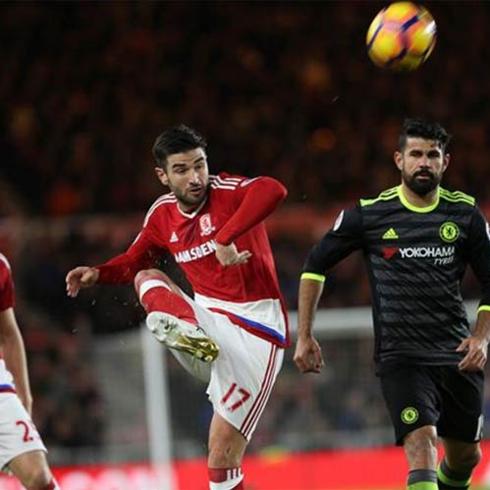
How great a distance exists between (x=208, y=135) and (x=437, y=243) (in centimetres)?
974

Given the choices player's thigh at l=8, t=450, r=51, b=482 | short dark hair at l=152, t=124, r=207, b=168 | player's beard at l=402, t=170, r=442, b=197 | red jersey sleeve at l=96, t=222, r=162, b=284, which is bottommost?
player's thigh at l=8, t=450, r=51, b=482

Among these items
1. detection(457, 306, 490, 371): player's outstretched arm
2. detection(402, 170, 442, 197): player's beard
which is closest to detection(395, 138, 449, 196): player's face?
detection(402, 170, 442, 197): player's beard

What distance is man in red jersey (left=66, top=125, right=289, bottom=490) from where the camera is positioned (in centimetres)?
783

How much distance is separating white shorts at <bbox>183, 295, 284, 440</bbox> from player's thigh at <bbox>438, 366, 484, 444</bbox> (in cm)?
93

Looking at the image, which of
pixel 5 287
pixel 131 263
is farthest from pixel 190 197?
pixel 5 287

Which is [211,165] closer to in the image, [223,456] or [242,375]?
[242,375]

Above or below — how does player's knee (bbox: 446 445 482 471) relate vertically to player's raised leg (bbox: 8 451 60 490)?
below

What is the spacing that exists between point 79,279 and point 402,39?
232 centimetres

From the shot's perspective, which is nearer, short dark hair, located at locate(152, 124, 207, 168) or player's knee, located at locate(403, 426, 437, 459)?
player's knee, located at locate(403, 426, 437, 459)

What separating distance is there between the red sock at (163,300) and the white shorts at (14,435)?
0.88m

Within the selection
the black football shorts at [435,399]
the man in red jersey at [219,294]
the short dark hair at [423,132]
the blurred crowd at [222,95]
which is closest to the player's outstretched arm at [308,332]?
the man in red jersey at [219,294]

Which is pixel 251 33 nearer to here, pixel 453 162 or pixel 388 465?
pixel 453 162

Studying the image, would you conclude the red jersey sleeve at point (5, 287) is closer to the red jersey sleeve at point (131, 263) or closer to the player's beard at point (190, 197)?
the red jersey sleeve at point (131, 263)

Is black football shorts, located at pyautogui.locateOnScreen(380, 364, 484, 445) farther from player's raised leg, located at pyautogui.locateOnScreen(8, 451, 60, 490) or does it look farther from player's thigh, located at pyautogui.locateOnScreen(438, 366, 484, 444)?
player's raised leg, located at pyautogui.locateOnScreen(8, 451, 60, 490)
